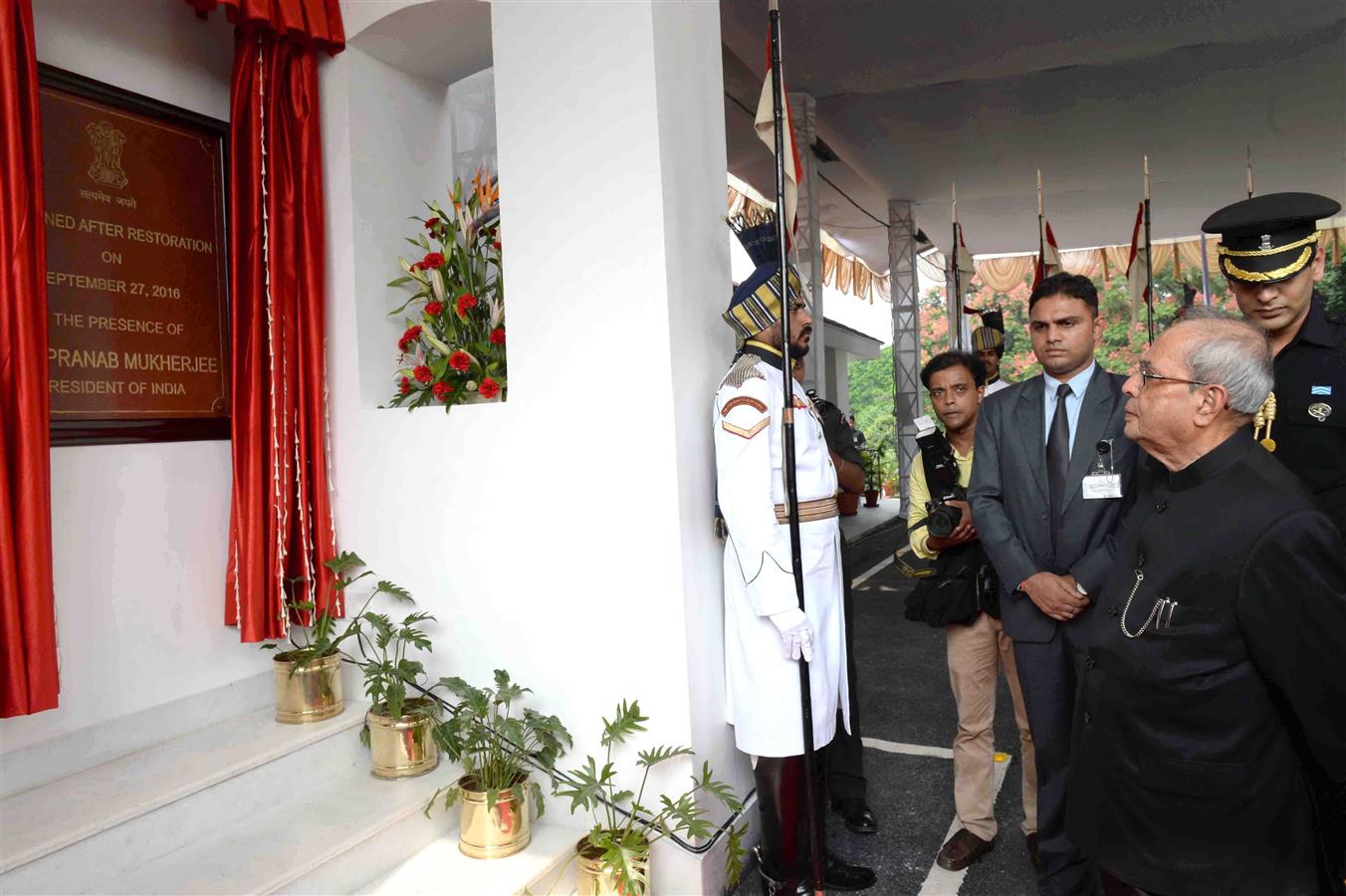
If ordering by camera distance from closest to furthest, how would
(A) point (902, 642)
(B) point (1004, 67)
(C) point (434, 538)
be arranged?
(C) point (434, 538) → (A) point (902, 642) → (B) point (1004, 67)

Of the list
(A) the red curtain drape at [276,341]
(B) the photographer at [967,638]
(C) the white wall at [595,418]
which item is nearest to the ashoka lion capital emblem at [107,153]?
(A) the red curtain drape at [276,341]

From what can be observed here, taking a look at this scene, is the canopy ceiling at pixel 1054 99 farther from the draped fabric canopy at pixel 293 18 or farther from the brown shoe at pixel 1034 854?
the brown shoe at pixel 1034 854

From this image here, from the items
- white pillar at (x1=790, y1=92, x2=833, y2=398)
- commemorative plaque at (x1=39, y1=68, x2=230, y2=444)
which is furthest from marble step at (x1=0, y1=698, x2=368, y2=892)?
white pillar at (x1=790, y1=92, x2=833, y2=398)

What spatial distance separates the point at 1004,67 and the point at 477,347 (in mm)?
6123

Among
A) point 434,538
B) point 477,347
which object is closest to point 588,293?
point 477,347

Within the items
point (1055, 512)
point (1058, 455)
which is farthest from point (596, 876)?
point (1058, 455)

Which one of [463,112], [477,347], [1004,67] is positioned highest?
[1004,67]

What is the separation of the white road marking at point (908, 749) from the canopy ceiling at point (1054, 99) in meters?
4.74

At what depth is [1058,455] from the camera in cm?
238

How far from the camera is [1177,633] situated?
4.94ft

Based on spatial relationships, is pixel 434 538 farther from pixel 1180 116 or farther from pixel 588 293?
pixel 1180 116

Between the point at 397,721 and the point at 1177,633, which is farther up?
the point at 1177,633

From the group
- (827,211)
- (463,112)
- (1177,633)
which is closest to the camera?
(1177,633)

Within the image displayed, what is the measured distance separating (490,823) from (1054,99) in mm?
8818
